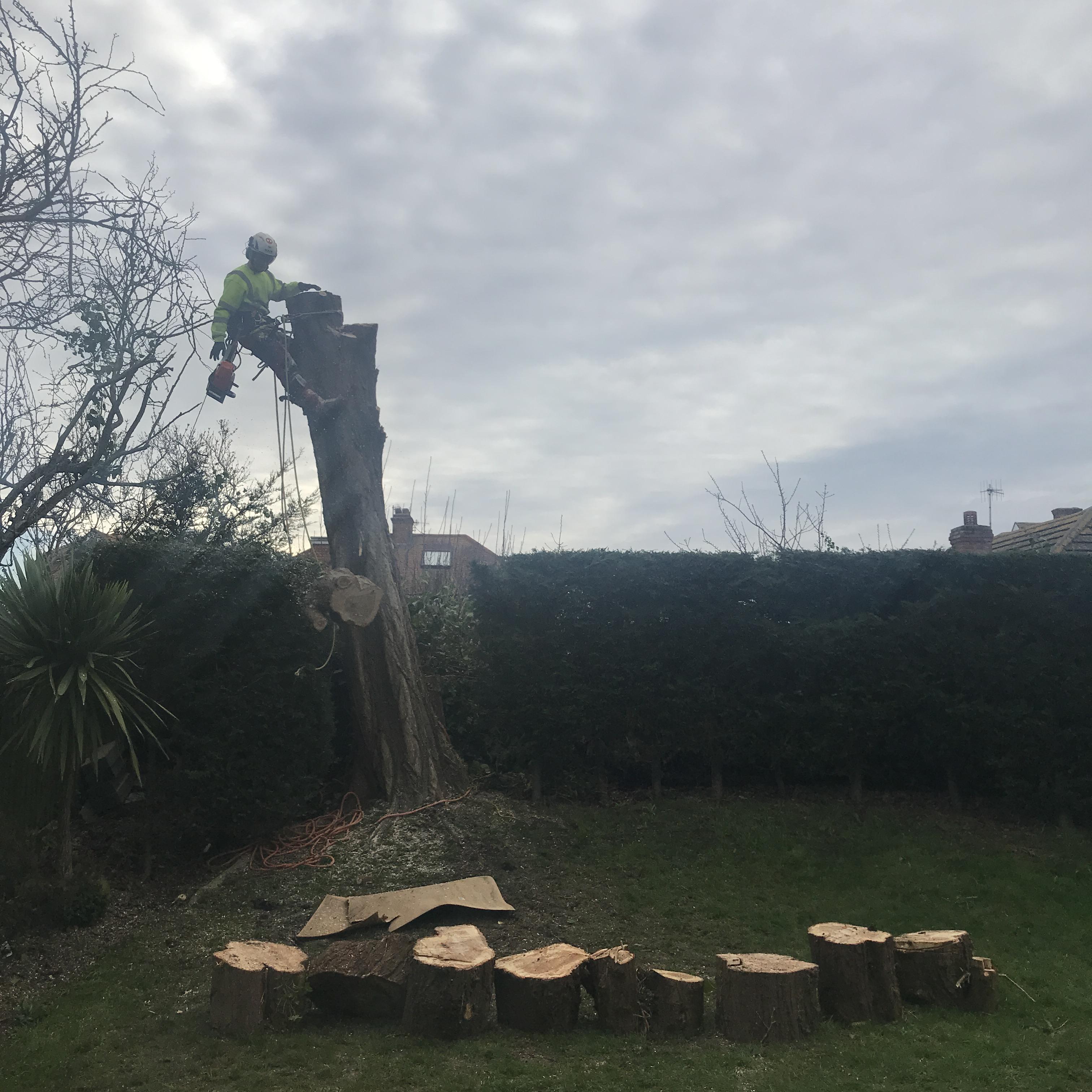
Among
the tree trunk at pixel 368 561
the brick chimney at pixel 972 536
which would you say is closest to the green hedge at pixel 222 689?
the tree trunk at pixel 368 561

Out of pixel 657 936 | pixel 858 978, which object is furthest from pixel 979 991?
pixel 657 936

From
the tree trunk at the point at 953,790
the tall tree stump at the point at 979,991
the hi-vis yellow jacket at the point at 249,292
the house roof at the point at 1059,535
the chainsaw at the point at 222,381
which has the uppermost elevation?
the hi-vis yellow jacket at the point at 249,292

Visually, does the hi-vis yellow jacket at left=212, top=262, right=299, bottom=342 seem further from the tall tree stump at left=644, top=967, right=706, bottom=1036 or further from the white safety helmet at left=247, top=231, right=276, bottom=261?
the tall tree stump at left=644, top=967, right=706, bottom=1036

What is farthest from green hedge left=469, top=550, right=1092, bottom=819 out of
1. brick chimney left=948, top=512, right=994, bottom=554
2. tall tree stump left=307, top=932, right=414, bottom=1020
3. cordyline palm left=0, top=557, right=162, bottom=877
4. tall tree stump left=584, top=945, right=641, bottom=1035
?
brick chimney left=948, top=512, right=994, bottom=554

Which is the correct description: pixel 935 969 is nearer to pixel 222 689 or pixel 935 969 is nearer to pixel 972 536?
pixel 222 689

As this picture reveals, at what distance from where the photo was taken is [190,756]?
7.12 metres

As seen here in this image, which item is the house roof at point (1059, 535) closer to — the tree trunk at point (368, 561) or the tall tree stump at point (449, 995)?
the tree trunk at point (368, 561)

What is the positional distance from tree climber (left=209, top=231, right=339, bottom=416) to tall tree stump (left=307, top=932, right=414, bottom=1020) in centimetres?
559

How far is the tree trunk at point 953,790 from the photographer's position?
870 centimetres

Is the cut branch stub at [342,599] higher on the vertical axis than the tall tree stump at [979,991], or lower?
higher

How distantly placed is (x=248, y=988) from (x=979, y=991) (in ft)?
13.3

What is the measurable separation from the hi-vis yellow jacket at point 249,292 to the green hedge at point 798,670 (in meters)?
3.51

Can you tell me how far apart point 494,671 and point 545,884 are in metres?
2.45

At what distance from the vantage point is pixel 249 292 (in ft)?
29.1
